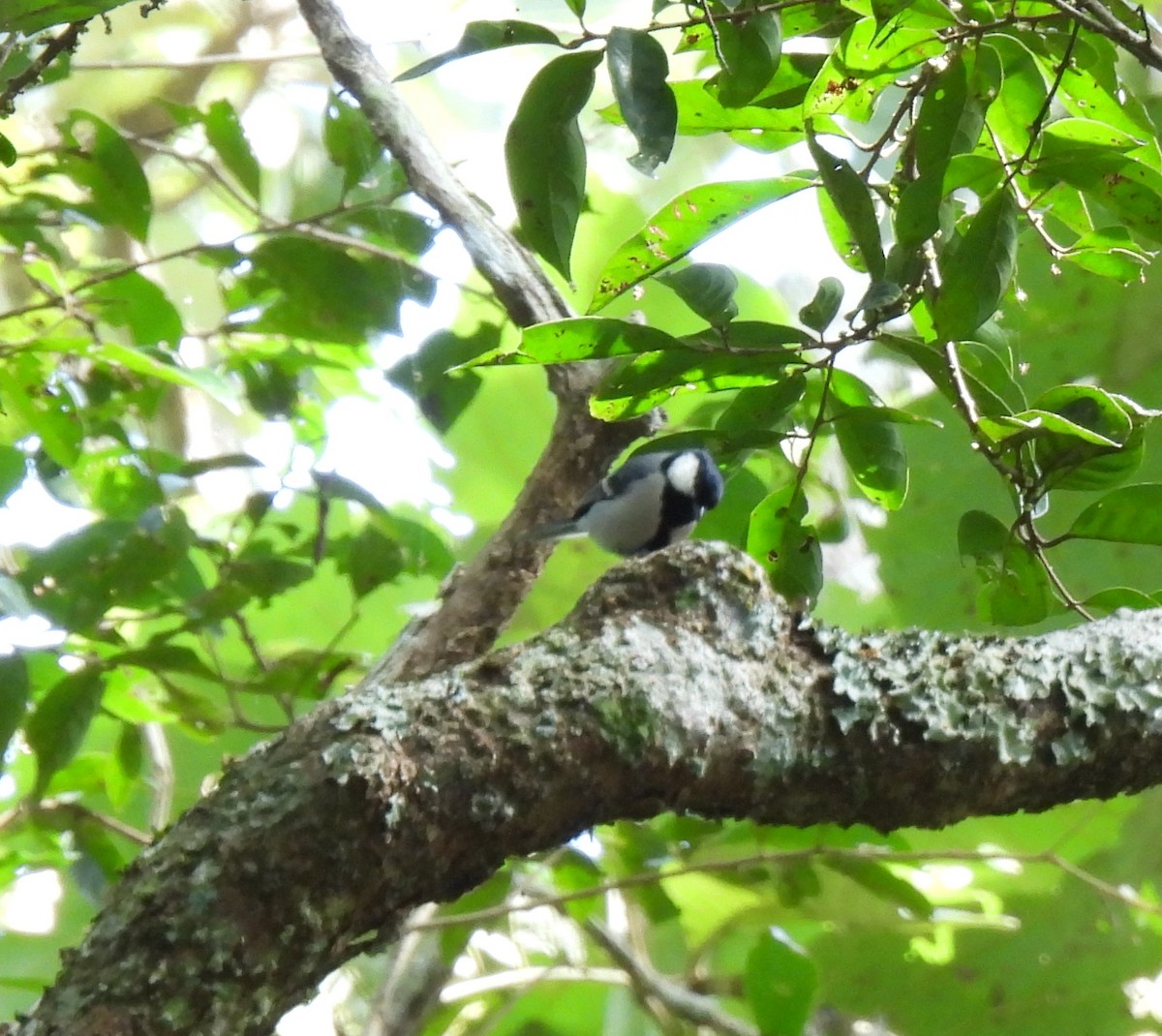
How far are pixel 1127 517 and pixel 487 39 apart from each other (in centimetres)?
60

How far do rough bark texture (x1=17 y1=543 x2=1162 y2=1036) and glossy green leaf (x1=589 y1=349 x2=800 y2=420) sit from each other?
0.14 metres

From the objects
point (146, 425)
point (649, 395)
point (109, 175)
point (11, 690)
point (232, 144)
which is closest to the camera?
point (649, 395)

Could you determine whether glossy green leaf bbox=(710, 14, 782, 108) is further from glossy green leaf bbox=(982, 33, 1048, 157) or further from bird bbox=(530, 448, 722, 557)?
bird bbox=(530, 448, 722, 557)

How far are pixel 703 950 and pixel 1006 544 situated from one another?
3.95 ft

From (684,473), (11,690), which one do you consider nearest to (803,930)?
(684,473)

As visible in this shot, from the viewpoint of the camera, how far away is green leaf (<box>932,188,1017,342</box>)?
840 millimetres

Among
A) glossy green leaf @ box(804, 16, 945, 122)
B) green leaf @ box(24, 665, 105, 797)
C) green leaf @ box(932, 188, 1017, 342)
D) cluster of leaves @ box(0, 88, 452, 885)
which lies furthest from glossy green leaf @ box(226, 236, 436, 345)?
green leaf @ box(932, 188, 1017, 342)

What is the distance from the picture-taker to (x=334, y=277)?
55.9 inches

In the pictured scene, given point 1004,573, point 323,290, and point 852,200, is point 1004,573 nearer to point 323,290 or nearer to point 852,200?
point 852,200

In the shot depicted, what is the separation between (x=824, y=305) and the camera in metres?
0.85

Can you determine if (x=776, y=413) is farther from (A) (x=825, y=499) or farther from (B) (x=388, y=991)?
(B) (x=388, y=991)

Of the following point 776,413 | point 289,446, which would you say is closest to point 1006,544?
point 776,413

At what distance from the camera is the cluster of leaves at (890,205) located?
32.7 inches

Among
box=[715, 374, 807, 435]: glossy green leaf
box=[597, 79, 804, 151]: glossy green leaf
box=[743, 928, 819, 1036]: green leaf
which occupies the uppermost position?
box=[597, 79, 804, 151]: glossy green leaf
